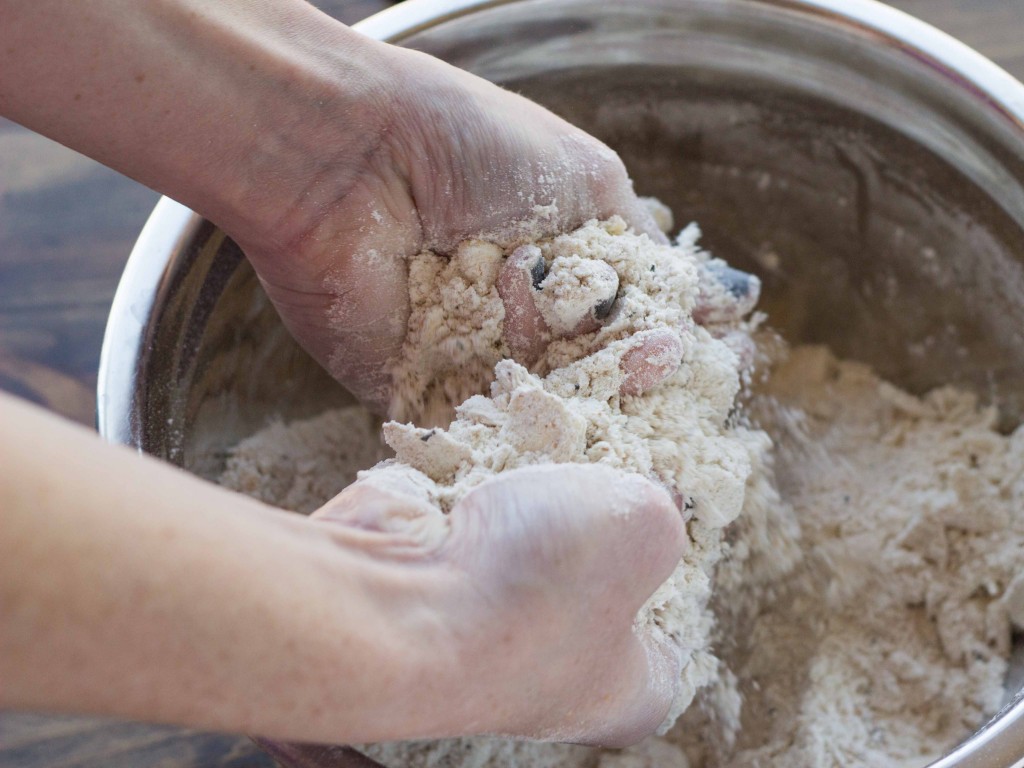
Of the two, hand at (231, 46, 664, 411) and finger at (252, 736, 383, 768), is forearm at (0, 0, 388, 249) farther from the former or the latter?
finger at (252, 736, 383, 768)

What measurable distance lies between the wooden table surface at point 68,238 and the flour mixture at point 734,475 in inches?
16.7

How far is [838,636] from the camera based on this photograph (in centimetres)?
93

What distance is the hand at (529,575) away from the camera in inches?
20.8

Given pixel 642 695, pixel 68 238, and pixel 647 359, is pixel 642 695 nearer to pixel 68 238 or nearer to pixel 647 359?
pixel 647 359

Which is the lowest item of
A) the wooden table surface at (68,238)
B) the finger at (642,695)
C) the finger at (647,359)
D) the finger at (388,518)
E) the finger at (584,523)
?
the wooden table surface at (68,238)

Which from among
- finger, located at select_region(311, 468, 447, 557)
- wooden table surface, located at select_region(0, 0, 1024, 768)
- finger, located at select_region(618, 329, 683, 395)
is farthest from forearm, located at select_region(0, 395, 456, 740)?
wooden table surface, located at select_region(0, 0, 1024, 768)

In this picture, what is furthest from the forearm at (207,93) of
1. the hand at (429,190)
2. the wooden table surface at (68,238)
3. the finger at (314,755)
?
the wooden table surface at (68,238)

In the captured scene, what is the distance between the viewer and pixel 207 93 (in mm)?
703

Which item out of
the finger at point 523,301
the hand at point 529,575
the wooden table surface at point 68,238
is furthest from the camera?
the wooden table surface at point 68,238

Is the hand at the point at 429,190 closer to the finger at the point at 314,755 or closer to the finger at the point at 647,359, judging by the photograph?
the finger at the point at 647,359

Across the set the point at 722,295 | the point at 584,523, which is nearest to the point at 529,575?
the point at 584,523

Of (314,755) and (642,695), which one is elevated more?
(642,695)

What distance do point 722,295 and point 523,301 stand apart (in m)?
0.22

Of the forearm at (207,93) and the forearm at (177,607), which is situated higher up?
the forearm at (207,93)
